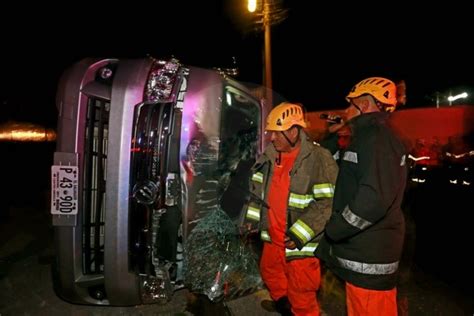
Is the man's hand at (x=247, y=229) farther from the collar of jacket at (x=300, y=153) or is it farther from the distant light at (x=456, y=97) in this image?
the distant light at (x=456, y=97)

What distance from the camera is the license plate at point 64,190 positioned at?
2.39 meters

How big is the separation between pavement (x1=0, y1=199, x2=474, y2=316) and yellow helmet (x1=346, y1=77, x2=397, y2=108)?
2.01 m

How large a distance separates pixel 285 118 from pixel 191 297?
1953mm

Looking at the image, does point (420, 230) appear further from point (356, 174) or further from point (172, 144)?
point (172, 144)

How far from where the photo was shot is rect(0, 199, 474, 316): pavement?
329 centimetres

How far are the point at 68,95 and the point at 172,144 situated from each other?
2.55 ft

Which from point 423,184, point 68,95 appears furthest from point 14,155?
point 423,184

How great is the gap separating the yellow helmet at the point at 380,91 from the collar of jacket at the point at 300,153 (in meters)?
0.54

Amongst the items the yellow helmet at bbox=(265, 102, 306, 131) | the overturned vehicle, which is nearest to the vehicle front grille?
the overturned vehicle

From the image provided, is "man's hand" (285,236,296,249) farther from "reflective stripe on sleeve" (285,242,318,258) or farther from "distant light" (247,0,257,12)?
"distant light" (247,0,257,12)

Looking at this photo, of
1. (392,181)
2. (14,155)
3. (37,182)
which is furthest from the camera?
(14,155)

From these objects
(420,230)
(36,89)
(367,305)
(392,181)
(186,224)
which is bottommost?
(420,230)

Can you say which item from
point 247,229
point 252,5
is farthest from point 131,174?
point 252,5

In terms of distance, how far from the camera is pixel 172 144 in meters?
2.38
